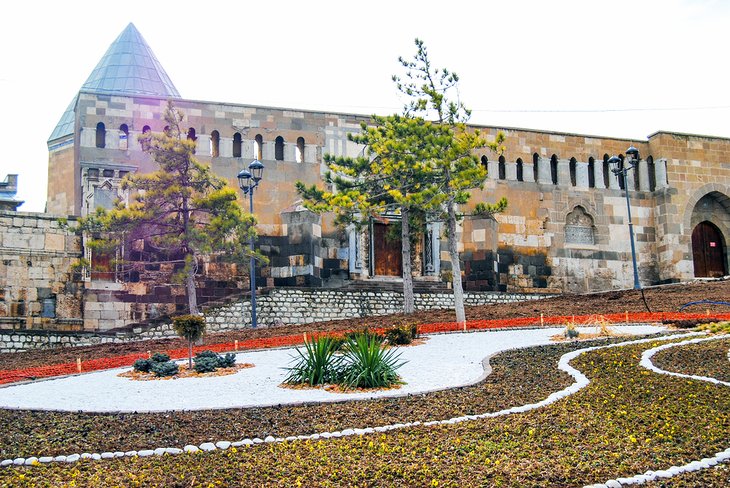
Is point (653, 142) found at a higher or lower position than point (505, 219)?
higher

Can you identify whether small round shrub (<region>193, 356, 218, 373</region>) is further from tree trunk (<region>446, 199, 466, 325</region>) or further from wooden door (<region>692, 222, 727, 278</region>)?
wooden door (<region>692, 222, 727, 278</region>)

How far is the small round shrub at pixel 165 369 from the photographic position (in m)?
14.9

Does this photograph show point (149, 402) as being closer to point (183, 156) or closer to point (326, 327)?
point (326, 327)

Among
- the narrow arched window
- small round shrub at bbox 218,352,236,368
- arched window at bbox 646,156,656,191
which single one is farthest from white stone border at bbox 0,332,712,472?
arched window at bbox 646,156,656,191

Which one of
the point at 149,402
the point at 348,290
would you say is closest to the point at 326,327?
the point at 348,290

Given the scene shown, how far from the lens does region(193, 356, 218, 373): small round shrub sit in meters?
15.1

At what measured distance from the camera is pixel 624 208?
33.8 meters

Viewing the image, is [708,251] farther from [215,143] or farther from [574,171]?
[215,143]

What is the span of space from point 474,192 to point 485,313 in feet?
31.2

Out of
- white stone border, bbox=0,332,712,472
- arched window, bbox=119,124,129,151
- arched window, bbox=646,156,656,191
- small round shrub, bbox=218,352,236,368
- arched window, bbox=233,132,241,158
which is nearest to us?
white stone border, bbox=0,332,712,472

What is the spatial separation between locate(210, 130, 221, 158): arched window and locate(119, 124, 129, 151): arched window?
111 inches

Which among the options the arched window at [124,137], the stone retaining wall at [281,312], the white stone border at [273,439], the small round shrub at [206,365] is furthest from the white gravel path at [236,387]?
the arched window at [124,137]

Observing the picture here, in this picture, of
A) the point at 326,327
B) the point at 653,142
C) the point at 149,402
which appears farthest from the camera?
the point at 653,142

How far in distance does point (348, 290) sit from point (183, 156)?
281 inches
